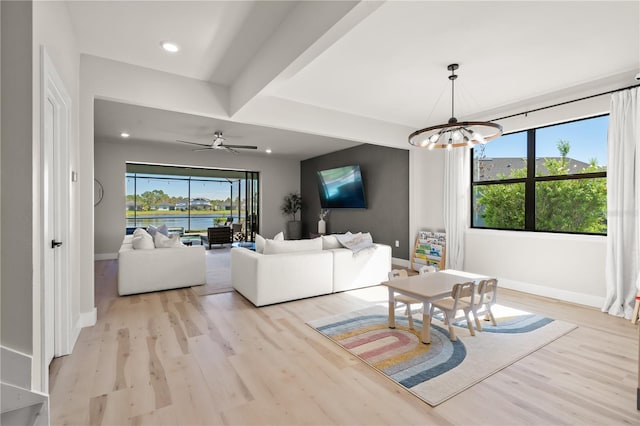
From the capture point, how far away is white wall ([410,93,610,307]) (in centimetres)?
381

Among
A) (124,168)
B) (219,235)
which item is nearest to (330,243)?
(219,235)

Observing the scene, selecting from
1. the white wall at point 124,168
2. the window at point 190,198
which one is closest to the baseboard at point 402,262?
the white wall at point 124,168

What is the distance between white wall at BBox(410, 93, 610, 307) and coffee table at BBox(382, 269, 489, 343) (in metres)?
1.46

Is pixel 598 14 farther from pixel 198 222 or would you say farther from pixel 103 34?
pixel 198 222

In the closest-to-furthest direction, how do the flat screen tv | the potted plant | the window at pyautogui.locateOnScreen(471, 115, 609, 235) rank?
the window at pyautogui.locateOnScreen(471, 115, 609, 235), the flat screen tv, the potted plant

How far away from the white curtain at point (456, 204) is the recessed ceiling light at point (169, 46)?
14.0 feet

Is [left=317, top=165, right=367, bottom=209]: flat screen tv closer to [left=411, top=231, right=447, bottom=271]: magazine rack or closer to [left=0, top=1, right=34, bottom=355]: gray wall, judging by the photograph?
[left=411, top=231, right=447, bottom=271]: magazine rack

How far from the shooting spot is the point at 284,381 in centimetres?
217

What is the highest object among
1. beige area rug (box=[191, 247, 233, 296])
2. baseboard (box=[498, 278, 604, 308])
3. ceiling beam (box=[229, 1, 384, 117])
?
ceiling beam (box=[229, 1, 384, 117])

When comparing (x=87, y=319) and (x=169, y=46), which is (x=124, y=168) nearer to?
(x=87, y=319)

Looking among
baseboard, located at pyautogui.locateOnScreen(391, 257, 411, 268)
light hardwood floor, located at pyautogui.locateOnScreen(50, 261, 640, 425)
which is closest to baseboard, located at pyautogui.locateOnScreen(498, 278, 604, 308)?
light hardwood floor, located at pyautogui.locateOnScreen(50, 261, 640, 425)

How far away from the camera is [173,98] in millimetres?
3625

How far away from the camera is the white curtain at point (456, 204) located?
517 centimetres

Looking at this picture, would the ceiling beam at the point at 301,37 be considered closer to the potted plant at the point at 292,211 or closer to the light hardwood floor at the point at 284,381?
the light hardwood floor at the point at 284,381
